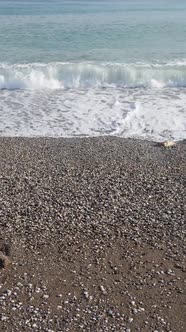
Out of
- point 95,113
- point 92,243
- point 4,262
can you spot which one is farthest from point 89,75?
point 4,262

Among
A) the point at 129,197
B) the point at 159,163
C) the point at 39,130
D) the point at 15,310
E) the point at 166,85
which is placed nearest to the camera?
the point at 15,310

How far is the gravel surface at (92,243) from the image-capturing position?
542 cm

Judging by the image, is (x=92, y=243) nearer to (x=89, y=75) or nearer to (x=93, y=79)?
(x=93, y=79)

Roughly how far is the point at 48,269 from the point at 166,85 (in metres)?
14.5

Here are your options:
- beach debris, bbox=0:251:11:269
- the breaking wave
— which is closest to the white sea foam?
the breaking wave

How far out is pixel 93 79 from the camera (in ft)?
66.1

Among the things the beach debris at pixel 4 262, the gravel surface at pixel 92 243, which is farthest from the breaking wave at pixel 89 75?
the beach debris at pixel 4 262

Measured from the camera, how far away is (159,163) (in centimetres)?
1005

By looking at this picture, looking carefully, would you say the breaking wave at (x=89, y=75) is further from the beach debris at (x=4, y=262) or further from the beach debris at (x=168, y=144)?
the beach debris at (x=4, y=262)

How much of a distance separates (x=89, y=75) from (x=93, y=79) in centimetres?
58

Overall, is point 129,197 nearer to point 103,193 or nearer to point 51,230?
point 103,193

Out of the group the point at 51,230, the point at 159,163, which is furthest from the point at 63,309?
the point at 159,163

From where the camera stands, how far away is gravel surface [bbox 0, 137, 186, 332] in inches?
213

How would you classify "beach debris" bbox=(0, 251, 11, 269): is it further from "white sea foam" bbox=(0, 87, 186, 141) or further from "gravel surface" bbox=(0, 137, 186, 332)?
"white sea foam" bbox=(0, 87, 186, 141)
